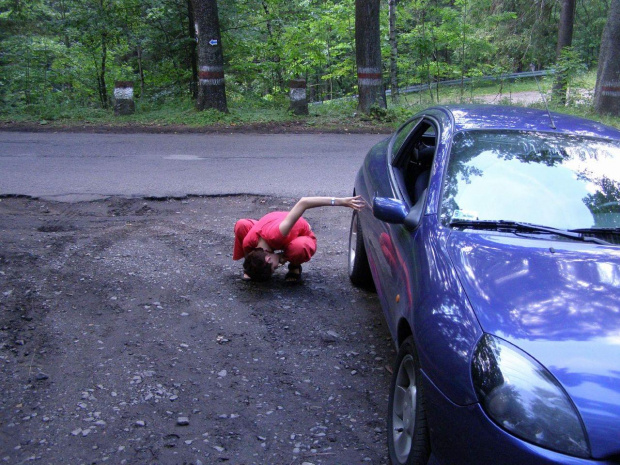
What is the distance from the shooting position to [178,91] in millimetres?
19047

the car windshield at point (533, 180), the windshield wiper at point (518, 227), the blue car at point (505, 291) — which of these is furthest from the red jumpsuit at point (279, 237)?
the windshield wiper at point (518, 227)

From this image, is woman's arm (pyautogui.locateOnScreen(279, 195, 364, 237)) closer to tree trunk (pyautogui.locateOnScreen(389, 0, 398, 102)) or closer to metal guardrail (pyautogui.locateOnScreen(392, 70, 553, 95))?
metal guardrail (pyautogui.locateOnScreen(392, 70, 553, 95))

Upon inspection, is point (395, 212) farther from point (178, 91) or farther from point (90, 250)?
point (178, 91)

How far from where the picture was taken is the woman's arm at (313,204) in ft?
15.4

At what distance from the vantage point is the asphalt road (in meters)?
8.48

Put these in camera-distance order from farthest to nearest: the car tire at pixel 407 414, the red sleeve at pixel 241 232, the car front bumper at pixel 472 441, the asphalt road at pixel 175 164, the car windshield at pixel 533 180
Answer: the asphalt road at pixel 175 164
the red sleeve at pixel 241 232
the car windshield at pixel 533 180
the car tire at pixel 407 414
the car front bumper at pixel 472 441

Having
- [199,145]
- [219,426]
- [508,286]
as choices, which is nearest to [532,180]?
[508,286]

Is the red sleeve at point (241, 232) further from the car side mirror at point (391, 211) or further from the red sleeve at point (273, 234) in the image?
the car side mirror at point (391, 211)

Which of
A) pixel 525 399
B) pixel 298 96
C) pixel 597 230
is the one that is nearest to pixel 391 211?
pixel 597 230

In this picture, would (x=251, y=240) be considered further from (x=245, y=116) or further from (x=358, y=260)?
(x=245, y=116)

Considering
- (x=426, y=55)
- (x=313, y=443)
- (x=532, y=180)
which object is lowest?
(x=313, y=443)

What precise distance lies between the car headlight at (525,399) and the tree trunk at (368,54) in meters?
13.5

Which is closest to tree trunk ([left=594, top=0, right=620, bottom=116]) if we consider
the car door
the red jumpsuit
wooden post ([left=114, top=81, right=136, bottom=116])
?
wooden post ([left=114, top=81, right=136, bottom=116])

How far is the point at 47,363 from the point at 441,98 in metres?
18.0
